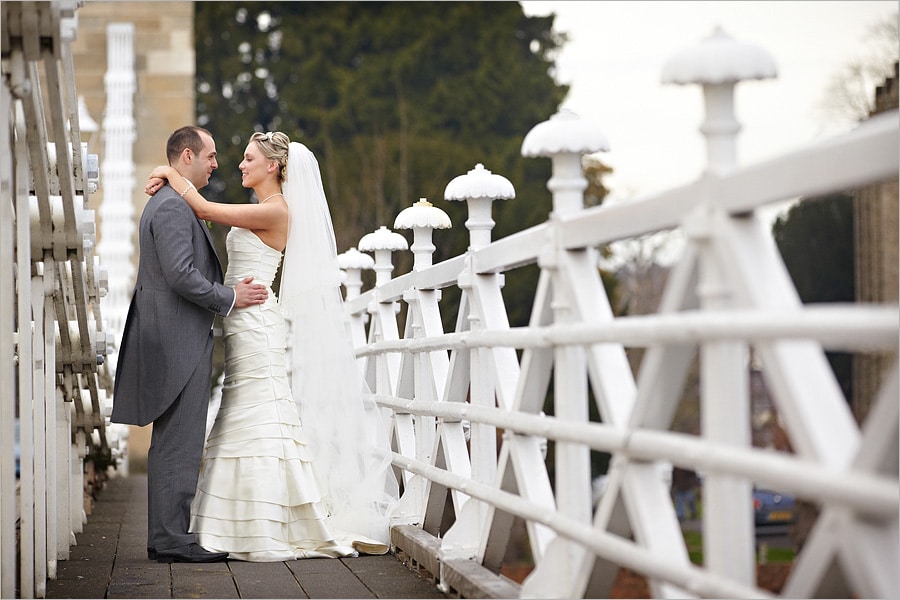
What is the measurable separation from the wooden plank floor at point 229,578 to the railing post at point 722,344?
2.08 metres

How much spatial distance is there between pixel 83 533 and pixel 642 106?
2564 cm

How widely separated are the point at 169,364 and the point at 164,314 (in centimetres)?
22

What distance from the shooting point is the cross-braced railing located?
2055mm

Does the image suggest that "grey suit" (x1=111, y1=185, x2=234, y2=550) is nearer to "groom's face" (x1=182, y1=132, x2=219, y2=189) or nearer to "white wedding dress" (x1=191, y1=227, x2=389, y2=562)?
"white wedding dress" (x1=191, y1=227, x2=389, y2=562)

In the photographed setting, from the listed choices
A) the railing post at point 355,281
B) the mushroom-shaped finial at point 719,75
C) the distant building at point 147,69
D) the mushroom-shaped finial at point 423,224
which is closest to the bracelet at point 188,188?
the mushroom-shaped finial at point 423,224

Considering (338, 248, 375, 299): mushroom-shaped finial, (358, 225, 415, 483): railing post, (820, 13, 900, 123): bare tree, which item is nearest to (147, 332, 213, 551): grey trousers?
(358, 225, 415, 483): railing post

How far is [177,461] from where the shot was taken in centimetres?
544

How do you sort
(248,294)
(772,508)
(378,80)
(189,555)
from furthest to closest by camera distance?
(772,508), (378,80), (248,294), (189,555)

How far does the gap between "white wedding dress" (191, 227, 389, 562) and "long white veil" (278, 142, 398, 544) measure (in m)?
0.09

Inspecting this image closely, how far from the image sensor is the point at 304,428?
5871 millimetres

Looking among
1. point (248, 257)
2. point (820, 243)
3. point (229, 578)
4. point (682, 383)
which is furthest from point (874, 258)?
point (682, 383)

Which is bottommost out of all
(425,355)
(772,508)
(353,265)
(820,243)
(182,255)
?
(772,508)

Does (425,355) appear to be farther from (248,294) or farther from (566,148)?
(566,148)

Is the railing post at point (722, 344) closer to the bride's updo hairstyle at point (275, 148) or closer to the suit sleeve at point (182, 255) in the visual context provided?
the suit sleeve at point (182, 255)
